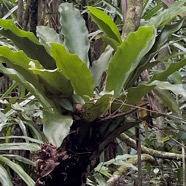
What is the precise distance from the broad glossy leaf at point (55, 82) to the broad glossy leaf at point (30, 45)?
0.08 m

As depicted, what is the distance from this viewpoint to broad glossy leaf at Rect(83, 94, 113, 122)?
2.50 ft

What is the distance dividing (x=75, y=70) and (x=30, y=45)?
5.5 inches

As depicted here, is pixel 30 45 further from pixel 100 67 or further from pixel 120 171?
pixel 120 171

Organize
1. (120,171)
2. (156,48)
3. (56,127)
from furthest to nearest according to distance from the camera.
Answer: (120,171) → (156,48) → (56,127)

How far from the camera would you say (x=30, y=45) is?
860mm

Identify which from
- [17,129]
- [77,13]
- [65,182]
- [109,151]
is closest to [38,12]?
[17,129]

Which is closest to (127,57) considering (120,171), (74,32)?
(74,32)

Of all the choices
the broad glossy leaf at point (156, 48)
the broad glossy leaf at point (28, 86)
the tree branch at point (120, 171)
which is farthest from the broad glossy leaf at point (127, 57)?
the tree branch at point (120, 171)

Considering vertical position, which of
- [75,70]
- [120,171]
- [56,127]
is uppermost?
[75,70]

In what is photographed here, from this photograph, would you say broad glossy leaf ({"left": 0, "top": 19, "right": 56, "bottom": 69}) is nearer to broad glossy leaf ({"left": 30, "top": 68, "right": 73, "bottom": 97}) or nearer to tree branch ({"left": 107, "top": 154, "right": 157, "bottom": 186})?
broad glossy leaf ({"left": 30, "top": 68, "right": 73, "bottom": 97})

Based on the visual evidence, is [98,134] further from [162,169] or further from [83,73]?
[162,169]

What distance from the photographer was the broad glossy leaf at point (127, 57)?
2.53 feet

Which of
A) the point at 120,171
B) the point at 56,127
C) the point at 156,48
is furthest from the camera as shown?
the point at 120,171

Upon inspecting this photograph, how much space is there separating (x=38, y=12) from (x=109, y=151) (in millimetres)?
701
